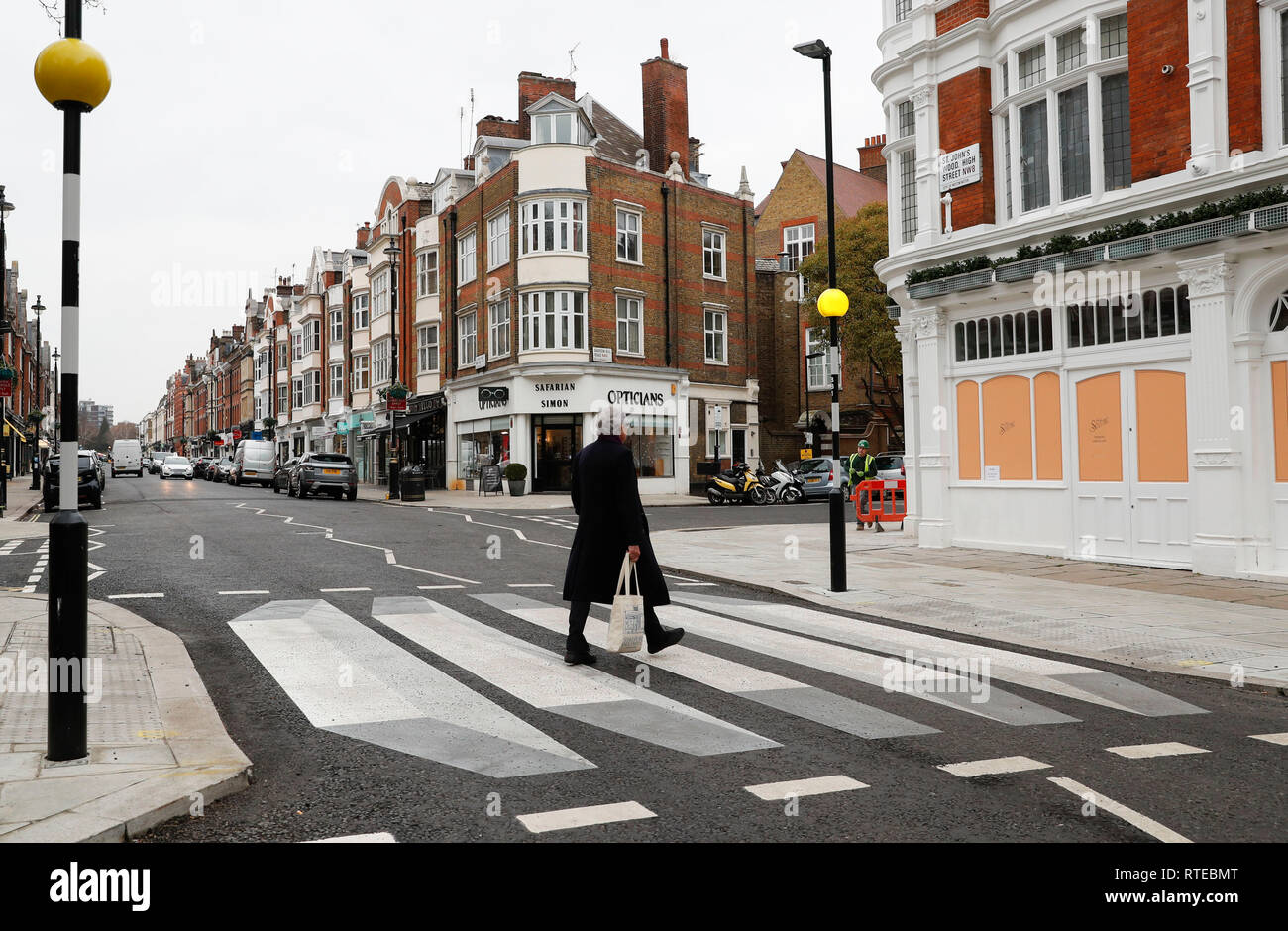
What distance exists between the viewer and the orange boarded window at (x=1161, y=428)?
12.1 metres

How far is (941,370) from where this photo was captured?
15.7m

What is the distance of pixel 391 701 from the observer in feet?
18.7

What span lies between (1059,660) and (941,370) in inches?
360

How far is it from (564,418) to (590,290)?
4.72 m

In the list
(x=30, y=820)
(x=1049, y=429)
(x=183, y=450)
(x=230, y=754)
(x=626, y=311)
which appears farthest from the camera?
(x=183, y=450)

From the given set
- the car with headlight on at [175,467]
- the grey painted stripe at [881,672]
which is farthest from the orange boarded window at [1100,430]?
the car with headlight on at [175,467]

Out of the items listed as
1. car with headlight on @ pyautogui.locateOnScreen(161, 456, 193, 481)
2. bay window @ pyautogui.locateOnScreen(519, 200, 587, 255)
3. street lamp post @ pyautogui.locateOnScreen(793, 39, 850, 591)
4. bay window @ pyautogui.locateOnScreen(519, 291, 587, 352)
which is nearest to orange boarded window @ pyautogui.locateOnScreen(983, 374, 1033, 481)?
street lamp post @ pyautogui.locateOnScreen(793, 39, 850, 591)

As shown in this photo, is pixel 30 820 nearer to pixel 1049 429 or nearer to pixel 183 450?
pixel 1049 429

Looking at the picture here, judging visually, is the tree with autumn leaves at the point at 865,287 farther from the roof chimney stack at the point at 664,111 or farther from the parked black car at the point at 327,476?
the parked black car at the point at 327,476

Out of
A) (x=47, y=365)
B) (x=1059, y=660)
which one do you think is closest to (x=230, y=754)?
(x=1059, y=660)

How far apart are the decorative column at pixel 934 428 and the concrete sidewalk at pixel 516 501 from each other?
12.8 meters

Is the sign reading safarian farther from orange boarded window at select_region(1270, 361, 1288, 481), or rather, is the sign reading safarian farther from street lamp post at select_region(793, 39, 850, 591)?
orange boarded window at select_region(1270, 361, 1288, 481)

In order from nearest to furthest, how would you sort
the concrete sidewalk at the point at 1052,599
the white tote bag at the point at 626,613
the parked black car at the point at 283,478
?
the white tote bag at the point at 626,613 → the concrete sidewalk at the point at 1052,599 → the parked black car at the point at 283,478

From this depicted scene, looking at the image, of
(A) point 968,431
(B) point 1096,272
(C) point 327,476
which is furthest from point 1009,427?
(C) point 327,476
